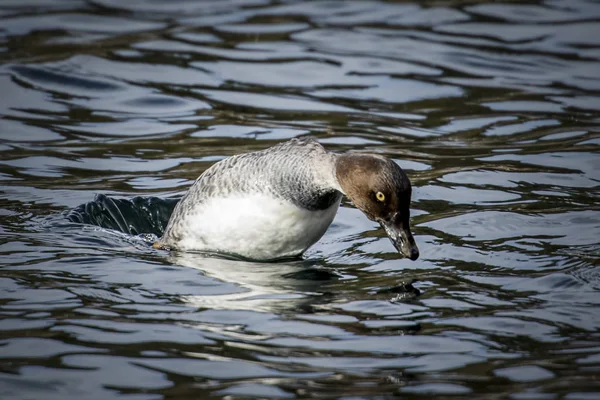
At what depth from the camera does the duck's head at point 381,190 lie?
21.3 ft

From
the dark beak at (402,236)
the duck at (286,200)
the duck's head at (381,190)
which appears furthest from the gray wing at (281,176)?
the dark beak at (402,236)

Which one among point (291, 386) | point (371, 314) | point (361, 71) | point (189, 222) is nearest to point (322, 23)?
point (361, 71)

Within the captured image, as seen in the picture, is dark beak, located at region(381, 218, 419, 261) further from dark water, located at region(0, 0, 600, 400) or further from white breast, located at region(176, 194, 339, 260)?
white breast, located at region(176, 194, 339, 260)

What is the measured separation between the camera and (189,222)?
7652 mm

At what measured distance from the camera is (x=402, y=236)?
671 cm

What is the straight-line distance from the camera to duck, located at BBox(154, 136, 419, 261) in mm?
6586

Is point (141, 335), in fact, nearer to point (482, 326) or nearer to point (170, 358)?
point (170, 358)

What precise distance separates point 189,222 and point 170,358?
90.3 inches

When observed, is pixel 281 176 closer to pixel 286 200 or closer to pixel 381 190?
pixel 286 200

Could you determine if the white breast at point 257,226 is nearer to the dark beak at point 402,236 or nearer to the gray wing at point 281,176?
the gray wing at point 281,176

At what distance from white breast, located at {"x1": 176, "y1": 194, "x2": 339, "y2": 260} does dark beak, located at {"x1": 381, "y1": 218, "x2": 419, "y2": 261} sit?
25.3 inches

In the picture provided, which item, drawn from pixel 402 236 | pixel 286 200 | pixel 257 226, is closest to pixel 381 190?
pixel 402 236

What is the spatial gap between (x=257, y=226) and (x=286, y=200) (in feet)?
1.03

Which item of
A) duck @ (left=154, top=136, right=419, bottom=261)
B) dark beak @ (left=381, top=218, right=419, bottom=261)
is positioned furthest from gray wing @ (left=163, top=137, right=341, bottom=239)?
dark beak @ (left=381, top=218, right=419, bottom=261)
